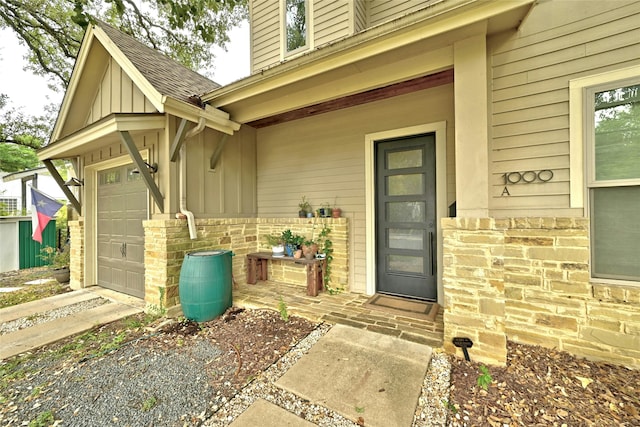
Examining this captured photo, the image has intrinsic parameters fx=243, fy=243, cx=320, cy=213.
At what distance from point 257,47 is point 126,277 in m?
5.02

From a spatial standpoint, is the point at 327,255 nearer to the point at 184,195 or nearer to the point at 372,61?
the point at 184,195

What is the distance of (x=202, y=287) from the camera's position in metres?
2.92

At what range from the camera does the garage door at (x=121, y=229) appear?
3.82m

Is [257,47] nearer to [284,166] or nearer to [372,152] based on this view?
[284,166]

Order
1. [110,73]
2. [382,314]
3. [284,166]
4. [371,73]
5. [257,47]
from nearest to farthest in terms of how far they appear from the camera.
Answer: [371,73] → [382,314] → [110,73] → [284,166] → [257,47]

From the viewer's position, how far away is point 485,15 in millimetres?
1901

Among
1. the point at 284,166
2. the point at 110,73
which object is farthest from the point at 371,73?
the point at 110,73

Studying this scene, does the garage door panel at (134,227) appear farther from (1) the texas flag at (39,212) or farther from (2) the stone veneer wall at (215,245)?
(1) the texas flag at (39,212)

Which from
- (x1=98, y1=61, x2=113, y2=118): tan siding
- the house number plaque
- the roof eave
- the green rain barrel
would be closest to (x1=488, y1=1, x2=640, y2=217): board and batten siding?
the house number plaque

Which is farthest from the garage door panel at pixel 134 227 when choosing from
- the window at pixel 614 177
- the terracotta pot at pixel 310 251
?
the window at pixel 614 177

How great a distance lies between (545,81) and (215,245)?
4.38 m

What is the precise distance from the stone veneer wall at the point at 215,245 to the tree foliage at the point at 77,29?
18.3 ft

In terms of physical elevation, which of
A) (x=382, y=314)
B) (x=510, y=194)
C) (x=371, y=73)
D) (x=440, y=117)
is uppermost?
(x=371, y=73)

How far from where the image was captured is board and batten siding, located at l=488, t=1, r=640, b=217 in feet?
6.76
